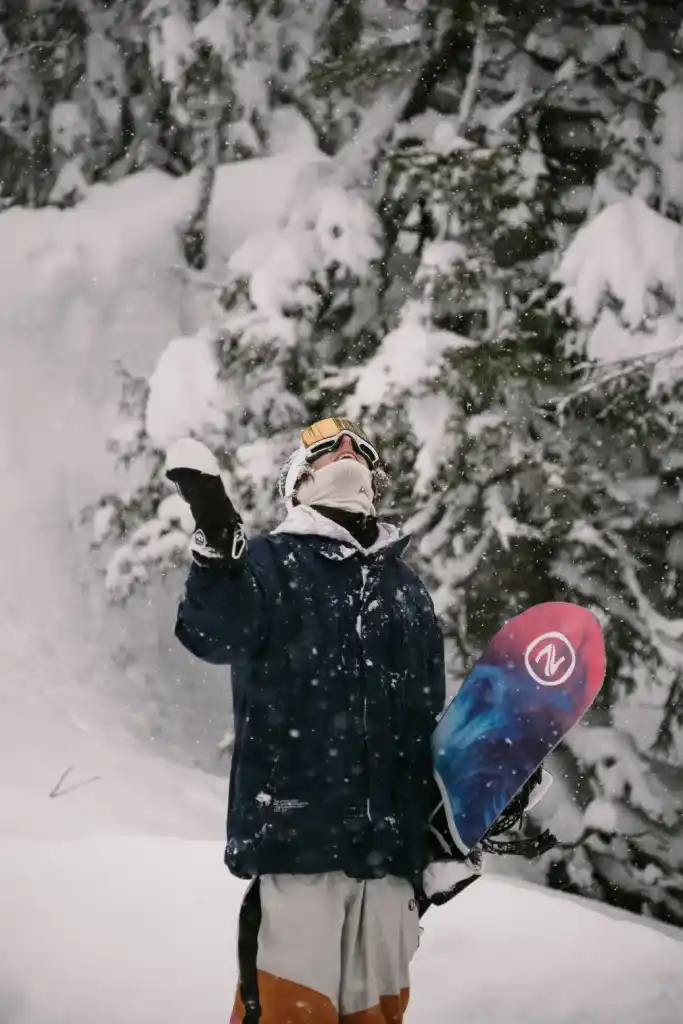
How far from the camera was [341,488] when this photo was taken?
2738 mm

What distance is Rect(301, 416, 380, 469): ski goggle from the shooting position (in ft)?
9.38

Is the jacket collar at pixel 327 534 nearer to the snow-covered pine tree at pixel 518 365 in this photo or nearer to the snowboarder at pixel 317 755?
the snowboarder at pixel 317 755

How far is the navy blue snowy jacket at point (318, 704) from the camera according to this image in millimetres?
2311

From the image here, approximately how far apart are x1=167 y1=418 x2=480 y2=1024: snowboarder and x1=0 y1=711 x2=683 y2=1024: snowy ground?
55.3 inches

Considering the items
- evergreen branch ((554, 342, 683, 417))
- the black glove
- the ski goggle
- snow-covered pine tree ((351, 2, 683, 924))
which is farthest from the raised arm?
evergreen branch ((554, 342, 683, 417))

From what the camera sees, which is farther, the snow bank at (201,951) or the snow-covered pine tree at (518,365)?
the snow-covered pine tree at (518,365)

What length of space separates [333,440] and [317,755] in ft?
3.03

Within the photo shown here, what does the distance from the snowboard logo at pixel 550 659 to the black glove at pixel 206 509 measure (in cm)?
99

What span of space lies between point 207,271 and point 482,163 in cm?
436

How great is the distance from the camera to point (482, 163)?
6.46 meters

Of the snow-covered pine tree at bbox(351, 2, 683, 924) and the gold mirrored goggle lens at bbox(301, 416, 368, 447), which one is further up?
the gold mirrored goggle lens at bbox(301, 416, 368, 447)

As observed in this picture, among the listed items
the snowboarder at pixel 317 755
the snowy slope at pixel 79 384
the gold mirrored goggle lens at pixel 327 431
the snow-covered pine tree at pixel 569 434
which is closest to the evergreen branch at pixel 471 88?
the snow-covered pine tree at pixel 569 434

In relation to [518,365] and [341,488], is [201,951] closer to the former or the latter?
[341,488]

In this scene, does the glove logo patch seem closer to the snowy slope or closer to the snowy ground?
the snowy ground
